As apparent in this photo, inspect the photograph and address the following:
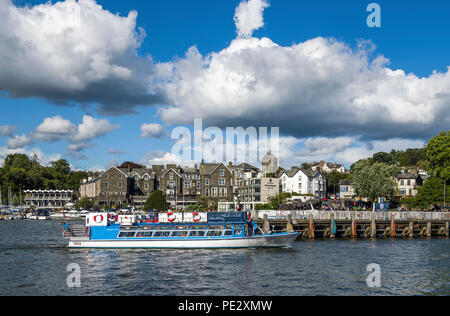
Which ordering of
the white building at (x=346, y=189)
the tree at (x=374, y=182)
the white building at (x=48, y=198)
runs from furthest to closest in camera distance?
the white building at (x=48, y=198), the white building at (x=346, y=189), the tree at (x=374, y=182)

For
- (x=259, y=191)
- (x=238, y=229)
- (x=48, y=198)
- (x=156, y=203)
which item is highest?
(x=259, y=191)

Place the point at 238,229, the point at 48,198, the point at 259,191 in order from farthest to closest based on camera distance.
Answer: the point at 48,198, the point at 259,191, the point at 238,229

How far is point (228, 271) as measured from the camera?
38562 millimetres

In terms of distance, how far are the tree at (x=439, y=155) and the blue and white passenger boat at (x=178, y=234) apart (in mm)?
54098

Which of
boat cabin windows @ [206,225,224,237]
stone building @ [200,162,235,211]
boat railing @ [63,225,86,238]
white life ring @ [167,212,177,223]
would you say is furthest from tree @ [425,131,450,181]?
boat railing @ [63,225,86,238]

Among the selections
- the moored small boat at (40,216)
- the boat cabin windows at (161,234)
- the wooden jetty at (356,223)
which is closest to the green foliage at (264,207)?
the wooden jetty at (356,223)

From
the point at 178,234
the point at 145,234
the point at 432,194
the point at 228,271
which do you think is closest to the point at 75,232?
the point at 145,234

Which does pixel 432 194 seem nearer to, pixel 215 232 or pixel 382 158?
pixel 215 232

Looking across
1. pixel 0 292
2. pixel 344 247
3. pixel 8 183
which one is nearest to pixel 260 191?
pixel 344 247

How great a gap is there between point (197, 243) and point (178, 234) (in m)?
2.88

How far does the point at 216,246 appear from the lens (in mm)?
51562

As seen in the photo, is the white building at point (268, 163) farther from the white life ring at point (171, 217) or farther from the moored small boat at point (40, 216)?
the white life ring at point (171, 217)

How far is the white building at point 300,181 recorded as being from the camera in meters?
127

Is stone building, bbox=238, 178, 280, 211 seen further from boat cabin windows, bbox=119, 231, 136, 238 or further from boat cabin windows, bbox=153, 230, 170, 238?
boat cabin windows, bbox=119, 231, 136, 238
